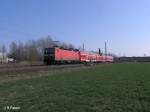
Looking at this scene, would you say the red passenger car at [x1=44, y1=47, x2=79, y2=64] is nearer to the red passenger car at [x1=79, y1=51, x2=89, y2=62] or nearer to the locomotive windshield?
the locomotive windshield


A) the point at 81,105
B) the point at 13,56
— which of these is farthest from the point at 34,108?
the point at 13,56

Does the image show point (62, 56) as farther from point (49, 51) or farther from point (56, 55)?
point (49, 51)

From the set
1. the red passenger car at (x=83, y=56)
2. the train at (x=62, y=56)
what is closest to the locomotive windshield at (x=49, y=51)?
the train at (x=62, y=56)

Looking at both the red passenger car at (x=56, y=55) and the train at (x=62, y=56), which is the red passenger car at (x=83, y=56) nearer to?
the train at (x=62, y=56)

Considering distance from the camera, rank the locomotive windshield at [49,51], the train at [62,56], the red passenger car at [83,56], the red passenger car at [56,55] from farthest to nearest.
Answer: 1. the red passenger car at [83,56]
2. the train at [62,56]
3. the locomotive windshield at [49,51]
4. the red passenger car at [56,55]

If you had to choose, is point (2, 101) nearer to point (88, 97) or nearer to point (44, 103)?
point (44, 103)

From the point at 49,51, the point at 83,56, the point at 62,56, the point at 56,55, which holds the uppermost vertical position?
the point at 49,51

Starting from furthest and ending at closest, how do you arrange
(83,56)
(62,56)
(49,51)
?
(83,56)
(62,56)
(49,51)

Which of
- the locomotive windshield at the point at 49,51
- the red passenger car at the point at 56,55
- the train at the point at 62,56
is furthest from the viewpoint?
the train at the point at 62,56

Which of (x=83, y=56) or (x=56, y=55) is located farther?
(x=83, y=56)

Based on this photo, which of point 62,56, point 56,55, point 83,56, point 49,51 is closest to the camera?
point 56,55

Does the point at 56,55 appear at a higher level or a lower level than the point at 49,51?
lower

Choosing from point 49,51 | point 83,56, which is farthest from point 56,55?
point 83,56

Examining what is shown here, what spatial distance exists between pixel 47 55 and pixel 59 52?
8.39 ft
